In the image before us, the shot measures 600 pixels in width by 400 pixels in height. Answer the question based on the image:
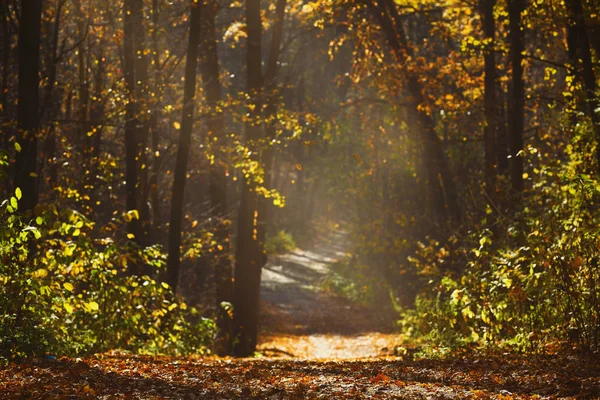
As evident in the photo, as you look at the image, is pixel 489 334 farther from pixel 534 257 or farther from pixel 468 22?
pixel 468 22

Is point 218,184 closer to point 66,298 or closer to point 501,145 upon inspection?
point 501,145

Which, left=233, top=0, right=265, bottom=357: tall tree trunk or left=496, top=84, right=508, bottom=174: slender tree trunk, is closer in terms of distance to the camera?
left=233, top=0, right=265, bottom=357: tall tree trunk

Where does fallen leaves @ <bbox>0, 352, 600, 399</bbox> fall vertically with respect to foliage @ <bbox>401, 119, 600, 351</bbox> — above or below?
below

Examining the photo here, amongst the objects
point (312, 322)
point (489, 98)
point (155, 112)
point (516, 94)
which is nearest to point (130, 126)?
point (155, 112)

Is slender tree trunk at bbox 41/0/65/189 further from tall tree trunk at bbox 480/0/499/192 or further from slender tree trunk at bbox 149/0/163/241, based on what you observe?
tall tree trunk at bbox 480/0/499/192

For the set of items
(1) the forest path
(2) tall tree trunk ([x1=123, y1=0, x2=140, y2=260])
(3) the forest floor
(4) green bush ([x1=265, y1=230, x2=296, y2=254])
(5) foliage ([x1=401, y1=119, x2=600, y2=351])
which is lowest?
(1) the forest path

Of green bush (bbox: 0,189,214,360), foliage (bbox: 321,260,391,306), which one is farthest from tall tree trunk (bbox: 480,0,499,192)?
foliage (bbox: 321,260,391,306)

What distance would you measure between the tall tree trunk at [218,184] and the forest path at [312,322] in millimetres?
1332

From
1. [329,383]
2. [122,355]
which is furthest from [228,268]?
[329,383]

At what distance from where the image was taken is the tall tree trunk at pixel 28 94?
11.7 metres

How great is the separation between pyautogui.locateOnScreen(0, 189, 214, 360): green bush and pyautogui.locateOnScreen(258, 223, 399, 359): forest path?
A: 5638 mm

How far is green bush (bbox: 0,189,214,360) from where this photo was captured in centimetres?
851

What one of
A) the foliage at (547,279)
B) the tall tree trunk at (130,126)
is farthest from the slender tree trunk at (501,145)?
the tall tree trunk at (130,126)

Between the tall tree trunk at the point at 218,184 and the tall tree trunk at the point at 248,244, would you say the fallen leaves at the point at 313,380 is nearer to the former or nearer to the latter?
the tall tree trunk at the point at 248,244
